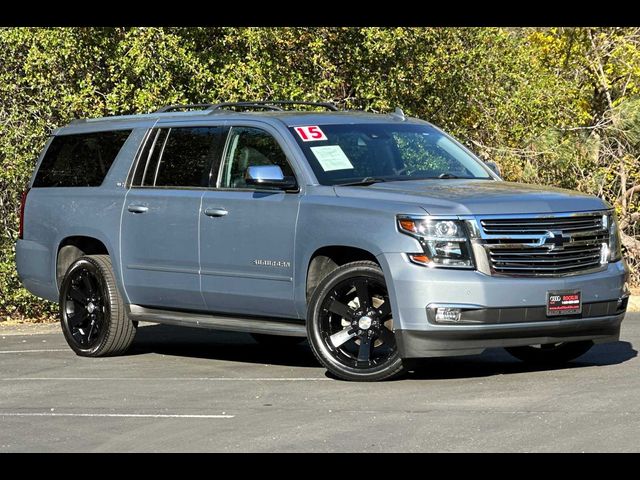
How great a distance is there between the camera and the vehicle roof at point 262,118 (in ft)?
37.2

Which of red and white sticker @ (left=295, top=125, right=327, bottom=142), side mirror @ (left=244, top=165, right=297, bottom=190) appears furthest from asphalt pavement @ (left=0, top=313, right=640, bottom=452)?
red and white sticker @ (left=295, top=125, right=327, bottom=142)

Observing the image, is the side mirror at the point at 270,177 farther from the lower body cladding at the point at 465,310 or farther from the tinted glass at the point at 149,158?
the tinted glass at the point at 149,158

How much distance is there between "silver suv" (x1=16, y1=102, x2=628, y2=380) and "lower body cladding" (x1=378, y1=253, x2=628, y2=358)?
0.01m

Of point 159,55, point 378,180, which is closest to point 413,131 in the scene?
point 378,180

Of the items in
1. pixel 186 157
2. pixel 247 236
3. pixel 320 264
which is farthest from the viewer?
pixel 186 157

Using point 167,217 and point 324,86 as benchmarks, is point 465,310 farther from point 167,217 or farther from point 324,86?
point 324,86

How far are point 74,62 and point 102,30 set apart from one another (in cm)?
70

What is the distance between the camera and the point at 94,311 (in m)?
12.5

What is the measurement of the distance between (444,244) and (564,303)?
3.19ft

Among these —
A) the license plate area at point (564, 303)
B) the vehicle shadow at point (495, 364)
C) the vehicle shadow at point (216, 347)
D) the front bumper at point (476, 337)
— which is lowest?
the vehicle shadow at point (216, 347)

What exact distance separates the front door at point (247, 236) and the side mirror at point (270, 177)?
0.23ft

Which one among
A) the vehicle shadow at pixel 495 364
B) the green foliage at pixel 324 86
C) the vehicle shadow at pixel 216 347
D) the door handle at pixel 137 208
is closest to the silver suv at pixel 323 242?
the door handle at pixel 137 208

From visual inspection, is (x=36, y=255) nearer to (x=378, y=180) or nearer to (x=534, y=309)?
(x=378, y=180)

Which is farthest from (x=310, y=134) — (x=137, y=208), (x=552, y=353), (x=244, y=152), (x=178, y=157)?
(x=552, y=353)
